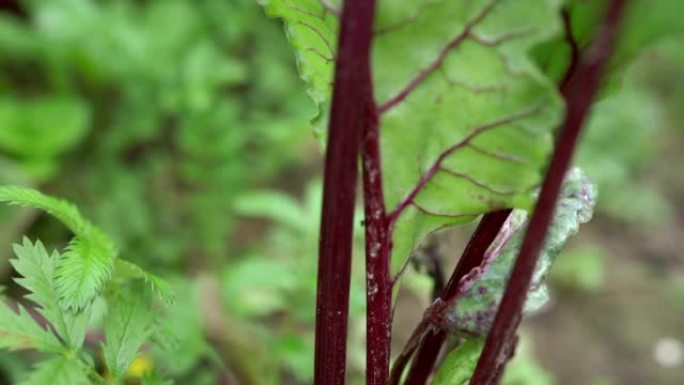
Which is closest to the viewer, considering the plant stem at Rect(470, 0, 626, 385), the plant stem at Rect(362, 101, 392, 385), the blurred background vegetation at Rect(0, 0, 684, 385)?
the plant stem at Rect(470, 0, 626, 385)

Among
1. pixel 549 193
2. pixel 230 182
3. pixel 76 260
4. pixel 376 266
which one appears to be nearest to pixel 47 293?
pixel 76 260

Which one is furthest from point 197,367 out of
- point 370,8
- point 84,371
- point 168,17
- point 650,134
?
point 650,134

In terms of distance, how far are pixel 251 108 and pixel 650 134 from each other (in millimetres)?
1524

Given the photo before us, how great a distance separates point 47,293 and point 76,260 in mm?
39

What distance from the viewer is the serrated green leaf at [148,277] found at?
28.7 inches

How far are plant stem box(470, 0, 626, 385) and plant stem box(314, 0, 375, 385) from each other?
0.12 metres

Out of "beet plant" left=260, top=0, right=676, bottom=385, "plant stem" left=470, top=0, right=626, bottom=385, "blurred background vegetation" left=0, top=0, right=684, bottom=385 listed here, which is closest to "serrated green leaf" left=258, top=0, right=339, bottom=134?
"beet plant" left=260, top=0, right=676, bottom=385

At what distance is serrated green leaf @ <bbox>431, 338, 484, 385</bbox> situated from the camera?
0.68 metres

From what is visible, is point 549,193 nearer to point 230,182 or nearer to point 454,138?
point 454,138

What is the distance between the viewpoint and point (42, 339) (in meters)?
0.67

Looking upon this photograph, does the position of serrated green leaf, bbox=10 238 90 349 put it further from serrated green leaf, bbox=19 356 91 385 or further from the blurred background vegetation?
the blurred background vegetation

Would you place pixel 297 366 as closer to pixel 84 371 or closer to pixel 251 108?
pixel 84 371

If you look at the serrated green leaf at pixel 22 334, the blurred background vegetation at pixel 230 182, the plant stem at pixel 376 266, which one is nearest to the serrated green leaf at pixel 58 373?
the serrated green leaf at pixel 22 334

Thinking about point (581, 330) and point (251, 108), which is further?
point (251, 108)
